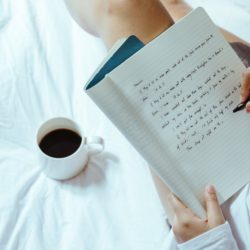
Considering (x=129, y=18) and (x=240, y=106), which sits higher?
(x=129, y=18)

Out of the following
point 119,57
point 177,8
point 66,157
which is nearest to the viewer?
point 119,57

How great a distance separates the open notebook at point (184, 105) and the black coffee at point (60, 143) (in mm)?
211

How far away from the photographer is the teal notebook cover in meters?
0.49

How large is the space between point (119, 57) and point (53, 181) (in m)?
0.29

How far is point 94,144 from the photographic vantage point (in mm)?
746

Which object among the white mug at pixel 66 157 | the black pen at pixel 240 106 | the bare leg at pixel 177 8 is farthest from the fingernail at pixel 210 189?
the bare leg at pixel 177 8

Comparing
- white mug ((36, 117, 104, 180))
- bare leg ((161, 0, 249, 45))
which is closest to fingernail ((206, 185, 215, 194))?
white mug ((36, 117, 104, 180))

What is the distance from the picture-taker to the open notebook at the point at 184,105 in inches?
20.1

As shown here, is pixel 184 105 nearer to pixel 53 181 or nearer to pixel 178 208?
pixel 178 208

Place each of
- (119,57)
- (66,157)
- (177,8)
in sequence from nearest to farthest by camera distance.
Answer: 1. (119,57)
2. (66,157)
3. (177,8)

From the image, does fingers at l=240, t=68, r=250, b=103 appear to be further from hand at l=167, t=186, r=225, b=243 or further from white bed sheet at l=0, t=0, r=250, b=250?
white bed sheet at l=0, t=0, r=250, b=250

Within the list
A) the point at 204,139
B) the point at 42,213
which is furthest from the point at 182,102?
the point at 42,213

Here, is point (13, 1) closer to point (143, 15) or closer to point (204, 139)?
point (143, 15)

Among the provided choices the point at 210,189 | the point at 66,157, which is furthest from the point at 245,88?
the point at 66,157
